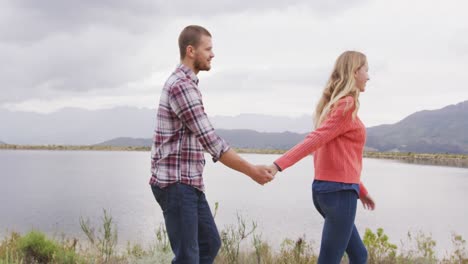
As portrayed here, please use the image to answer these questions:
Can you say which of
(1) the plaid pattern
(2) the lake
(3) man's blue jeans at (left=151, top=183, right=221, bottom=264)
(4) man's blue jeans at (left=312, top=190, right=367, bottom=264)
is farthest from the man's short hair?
(2) the lake

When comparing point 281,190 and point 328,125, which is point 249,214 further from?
point 328,125

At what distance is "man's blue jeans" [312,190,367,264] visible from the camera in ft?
9.21

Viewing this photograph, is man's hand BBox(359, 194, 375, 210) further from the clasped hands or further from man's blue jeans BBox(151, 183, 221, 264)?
man's blue jeans BBox(151, 183, 221, 264)

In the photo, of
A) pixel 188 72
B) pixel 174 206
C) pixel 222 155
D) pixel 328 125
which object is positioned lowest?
pixel 174 206

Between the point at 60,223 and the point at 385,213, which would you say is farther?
the point at 385,213

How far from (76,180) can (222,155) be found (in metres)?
23.3

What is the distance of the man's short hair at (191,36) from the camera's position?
2.59m

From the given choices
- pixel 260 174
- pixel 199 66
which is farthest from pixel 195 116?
pixel 260 174

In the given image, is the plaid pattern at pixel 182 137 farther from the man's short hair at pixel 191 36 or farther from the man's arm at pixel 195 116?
the man's short hair at pixel 191 36

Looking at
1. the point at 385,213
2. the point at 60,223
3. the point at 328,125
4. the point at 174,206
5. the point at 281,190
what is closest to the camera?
the point at 174,206

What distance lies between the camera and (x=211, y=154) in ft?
8.39

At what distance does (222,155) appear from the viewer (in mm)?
2582

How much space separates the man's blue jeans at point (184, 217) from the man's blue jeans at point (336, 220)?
2.32ft

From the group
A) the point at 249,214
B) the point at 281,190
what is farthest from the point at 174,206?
the point at 281,190
